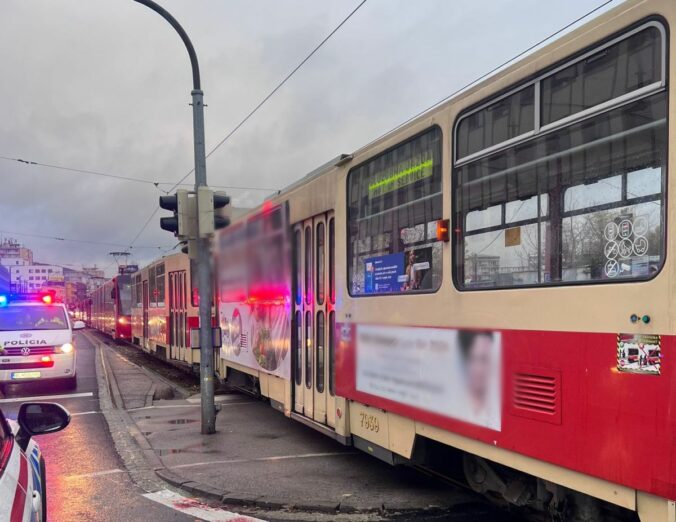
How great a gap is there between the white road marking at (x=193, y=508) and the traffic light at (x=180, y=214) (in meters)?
3.48

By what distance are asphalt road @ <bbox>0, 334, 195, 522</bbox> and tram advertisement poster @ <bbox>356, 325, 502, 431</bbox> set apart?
6.49ft

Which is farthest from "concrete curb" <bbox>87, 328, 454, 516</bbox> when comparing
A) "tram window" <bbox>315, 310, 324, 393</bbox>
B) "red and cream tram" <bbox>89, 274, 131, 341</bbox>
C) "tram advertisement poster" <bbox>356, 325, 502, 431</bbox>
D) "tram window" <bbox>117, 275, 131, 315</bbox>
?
"tram window" <bbox>117, 275, 131, 315</bbox>

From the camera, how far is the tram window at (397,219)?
455 centimetres

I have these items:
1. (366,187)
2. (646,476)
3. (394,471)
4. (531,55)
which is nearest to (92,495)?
(394,471)

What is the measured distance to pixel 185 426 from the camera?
8.72m

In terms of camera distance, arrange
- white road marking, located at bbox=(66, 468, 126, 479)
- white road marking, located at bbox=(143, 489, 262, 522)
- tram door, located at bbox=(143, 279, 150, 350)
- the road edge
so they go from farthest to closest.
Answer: tram door, located at bbox=(143, 279, 150, 350), white road marking, located at bbox=(66, 468, 126, 479), the road edge, white road marking, located at bbox=(143, 489, 262, 522)

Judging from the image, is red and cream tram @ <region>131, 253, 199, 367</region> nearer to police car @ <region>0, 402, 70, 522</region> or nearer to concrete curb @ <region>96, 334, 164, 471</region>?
concrete curb @ <region>96, 334, 164, 471</region>

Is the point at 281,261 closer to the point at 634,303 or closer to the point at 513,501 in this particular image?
the point at 513,501

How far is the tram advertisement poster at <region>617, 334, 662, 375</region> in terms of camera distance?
9.04ft

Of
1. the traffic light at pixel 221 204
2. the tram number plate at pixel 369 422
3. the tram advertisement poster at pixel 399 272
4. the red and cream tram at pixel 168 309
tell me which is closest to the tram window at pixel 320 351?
the tram number plate at pixel 369 422

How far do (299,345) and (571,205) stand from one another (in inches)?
173

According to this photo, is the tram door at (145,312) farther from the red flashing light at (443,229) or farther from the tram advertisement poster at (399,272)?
the red flashing light at (443,229)

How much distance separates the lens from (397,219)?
5074 mm

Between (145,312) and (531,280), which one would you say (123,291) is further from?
(531,280)
